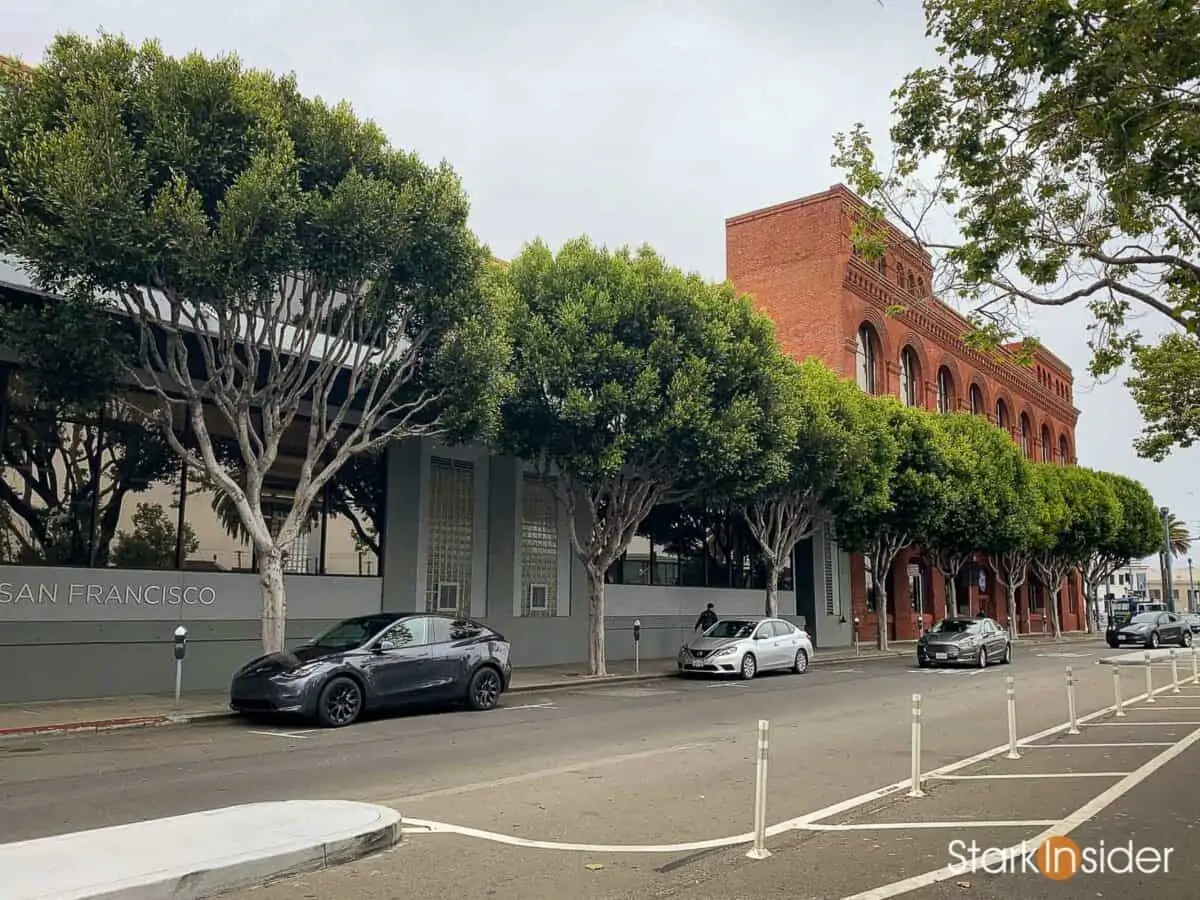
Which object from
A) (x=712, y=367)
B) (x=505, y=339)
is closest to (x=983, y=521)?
(x=712, y=367)

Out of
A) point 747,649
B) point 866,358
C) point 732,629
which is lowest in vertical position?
point 747,649

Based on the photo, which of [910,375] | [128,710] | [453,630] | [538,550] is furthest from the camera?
[910,375]

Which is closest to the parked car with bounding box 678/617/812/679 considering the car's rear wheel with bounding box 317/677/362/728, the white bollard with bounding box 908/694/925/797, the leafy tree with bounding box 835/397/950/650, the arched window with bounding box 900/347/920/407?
the leafy tree with bounding box 835/397/950/650

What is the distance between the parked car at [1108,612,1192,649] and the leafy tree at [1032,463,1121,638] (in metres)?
4.94

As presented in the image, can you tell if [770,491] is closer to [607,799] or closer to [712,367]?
[712,367]

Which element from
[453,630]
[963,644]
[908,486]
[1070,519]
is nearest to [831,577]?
[908,486]

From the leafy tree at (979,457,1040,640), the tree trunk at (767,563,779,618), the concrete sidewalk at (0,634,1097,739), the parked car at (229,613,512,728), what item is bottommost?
the concrete sidewalk at (0,634,1097,739)

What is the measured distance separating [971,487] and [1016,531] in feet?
16.6

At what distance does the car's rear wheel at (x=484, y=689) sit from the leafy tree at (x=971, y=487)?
21.0 m

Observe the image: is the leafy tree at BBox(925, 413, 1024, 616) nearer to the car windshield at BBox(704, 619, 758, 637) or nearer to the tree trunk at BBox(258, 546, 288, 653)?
the car windshield at BBox(704, 619, 758, 637)

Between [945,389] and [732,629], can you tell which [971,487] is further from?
[945,389]

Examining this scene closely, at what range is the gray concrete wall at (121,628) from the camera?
1577 cm

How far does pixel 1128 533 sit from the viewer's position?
52.8m

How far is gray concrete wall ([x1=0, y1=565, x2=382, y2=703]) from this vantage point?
1577 centimetres
